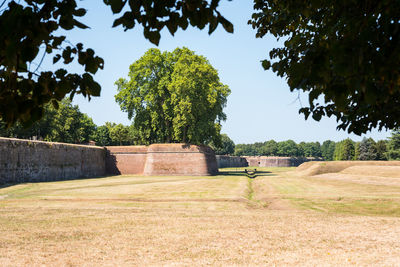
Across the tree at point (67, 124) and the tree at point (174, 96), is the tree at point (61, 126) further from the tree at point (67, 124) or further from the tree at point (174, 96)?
the tree at point (174, 96)

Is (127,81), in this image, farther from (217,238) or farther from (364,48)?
(364,48)

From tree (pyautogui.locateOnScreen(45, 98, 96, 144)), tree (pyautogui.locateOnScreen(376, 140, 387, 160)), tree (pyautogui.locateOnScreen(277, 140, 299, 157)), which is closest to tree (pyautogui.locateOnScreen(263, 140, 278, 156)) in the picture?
tree (pyautogui.locateOnScreen(277, 140, 299, 157))

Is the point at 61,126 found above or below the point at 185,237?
above

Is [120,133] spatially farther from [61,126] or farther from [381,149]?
[381,149]

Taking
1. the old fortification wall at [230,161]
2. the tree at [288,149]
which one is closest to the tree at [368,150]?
the old fortification wall at [230,161]

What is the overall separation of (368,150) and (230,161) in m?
33.2

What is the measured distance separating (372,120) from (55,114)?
5141 centimetres

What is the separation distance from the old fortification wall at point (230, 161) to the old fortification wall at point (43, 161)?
38.0 meters

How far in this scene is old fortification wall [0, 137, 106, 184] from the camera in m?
24.4

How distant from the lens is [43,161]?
28281 millimetres

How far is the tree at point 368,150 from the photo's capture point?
72.3 m

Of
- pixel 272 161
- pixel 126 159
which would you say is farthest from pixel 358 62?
pixel 272 161

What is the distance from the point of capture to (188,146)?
121 ft

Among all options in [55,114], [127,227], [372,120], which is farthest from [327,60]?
[55,114]
